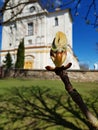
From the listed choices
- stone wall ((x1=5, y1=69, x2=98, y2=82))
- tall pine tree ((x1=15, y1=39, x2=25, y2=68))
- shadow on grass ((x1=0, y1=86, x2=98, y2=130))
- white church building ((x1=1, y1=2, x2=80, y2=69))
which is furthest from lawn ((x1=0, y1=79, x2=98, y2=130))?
white church building ((x1=1, y1=2, x2=80, y2=69))

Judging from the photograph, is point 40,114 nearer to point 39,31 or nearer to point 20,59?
point 20,59

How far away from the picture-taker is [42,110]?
813 cm

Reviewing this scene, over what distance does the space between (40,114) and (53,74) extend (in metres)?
13.7

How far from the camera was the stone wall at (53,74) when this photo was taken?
19.6 m

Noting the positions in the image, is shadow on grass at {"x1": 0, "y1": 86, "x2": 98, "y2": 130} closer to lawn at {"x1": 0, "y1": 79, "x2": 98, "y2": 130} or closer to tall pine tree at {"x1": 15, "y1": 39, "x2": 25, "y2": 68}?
lawn at {"x1": 0, "y1": 79, "x2": 98, "y2": 130}

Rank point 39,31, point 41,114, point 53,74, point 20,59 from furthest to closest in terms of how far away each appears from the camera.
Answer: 1. point 39,31
2. point 20,59
3. point 53,74
4. point 41,114

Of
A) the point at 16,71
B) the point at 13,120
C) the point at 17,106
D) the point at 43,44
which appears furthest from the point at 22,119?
the point at 43,44

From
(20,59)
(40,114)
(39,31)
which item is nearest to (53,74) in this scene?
(20,59)

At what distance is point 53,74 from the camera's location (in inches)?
832

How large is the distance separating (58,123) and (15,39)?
101 feet

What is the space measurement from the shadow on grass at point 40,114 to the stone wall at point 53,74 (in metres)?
10.1

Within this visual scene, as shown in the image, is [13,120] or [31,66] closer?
[13,120]

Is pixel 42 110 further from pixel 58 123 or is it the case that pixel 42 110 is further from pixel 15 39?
pixel 15 39

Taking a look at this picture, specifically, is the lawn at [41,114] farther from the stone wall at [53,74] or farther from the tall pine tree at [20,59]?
the tall pine tree at [20,59]
